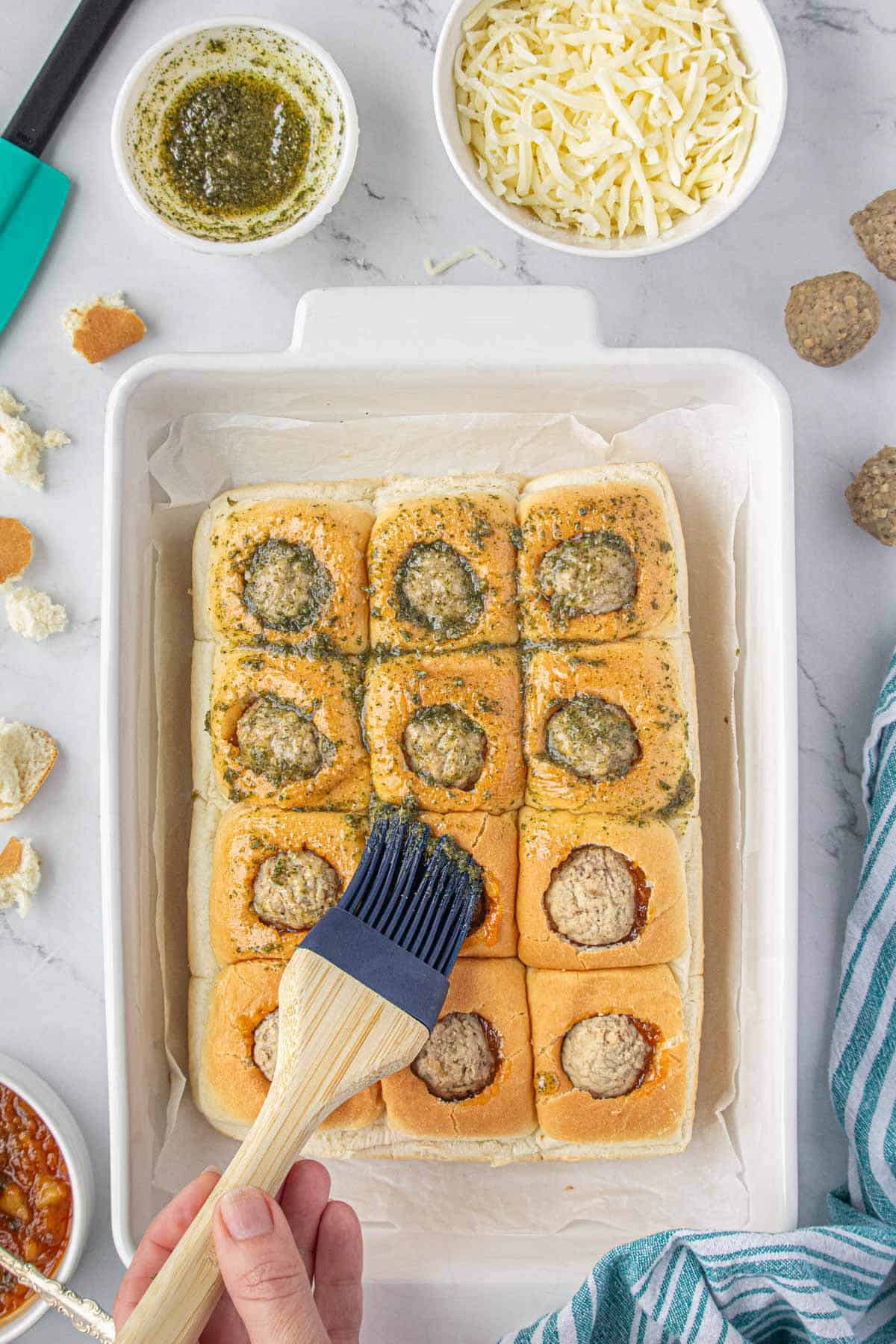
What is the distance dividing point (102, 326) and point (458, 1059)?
211 cm

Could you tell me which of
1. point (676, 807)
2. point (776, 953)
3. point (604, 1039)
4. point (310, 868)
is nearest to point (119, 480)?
point (310, 868)

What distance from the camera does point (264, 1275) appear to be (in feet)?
6.64

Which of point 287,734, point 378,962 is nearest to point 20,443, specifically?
point 287,734

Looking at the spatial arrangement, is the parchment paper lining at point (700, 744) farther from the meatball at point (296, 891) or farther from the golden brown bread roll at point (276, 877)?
the meatball at point (296, 891)

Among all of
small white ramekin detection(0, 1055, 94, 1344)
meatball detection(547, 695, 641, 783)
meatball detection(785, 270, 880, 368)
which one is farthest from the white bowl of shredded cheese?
small white ramekin detection(0, 1055, 94, 1344)

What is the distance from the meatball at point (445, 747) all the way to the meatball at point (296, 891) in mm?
335

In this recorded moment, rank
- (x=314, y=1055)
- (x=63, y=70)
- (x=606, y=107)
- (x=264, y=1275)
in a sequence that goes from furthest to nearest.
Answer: (x=63, y=70)
(x=606, y=107)
(x=314, y=1055)
(x=264, y=1275)

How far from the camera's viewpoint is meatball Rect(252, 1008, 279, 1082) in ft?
8.51

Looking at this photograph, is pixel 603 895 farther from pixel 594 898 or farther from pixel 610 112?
pixel 610 112

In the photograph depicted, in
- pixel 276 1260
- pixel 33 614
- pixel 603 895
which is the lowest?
pixel 603 895

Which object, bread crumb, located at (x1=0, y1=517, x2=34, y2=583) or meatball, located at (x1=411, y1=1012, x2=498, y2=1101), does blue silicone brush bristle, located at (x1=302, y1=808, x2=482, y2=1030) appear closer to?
meatball, located at (x1=411, y1=1012, x2=498, y2=1101)

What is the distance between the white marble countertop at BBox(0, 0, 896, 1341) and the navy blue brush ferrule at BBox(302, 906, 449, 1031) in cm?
91

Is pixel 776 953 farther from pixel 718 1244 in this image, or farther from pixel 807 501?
pixel 807 501

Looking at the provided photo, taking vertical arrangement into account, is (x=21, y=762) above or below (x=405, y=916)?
above
